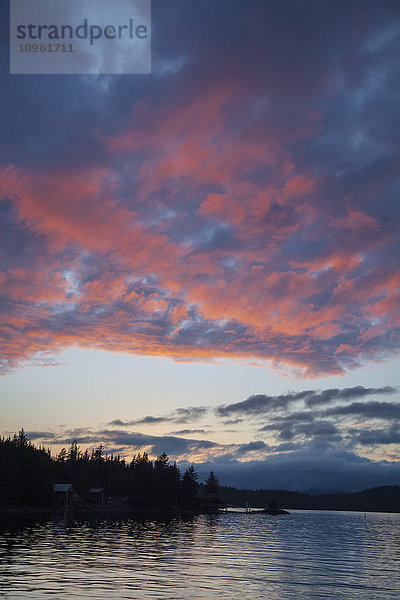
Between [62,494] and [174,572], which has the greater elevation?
[174,572]

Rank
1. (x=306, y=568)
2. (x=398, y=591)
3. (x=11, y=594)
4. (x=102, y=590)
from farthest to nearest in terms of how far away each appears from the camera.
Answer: (x=306, y=568) → (x=398, y=591) → (x=102, y=590) → (x=11, y=594)

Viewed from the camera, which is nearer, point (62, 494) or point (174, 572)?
point (174, 572)

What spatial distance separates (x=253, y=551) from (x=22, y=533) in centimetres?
3481

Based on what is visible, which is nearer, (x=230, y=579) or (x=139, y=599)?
(x=139, y=599)

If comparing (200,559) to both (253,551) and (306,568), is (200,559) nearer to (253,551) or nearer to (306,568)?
(306,568)

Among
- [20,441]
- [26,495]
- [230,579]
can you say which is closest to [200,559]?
[230,579]

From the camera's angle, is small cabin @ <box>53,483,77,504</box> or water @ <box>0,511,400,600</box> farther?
small cabin @ <box>53,483,77,504</box>

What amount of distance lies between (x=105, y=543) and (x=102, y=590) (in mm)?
37110

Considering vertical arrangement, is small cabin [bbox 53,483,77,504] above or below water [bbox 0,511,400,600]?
below

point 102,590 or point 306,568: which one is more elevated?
point 102,590

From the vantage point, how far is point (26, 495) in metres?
148

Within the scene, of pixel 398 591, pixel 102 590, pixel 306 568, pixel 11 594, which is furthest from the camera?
pixel 306 568

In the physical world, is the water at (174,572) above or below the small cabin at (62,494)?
above

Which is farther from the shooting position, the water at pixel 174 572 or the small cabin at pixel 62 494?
the small cabin at pixel 62 494
